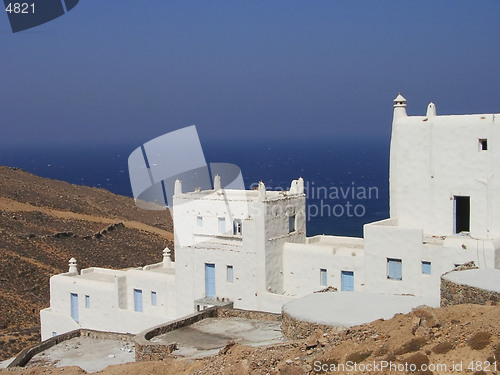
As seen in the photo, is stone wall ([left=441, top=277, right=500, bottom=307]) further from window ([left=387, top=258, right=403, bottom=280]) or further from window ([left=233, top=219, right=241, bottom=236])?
window ([left=233, top=219, right=241, bottom=236])

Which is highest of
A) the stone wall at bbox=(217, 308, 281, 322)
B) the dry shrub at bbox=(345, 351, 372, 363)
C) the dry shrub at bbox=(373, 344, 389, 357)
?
the dry shrub at bbox=(373, 344, 389, 357)

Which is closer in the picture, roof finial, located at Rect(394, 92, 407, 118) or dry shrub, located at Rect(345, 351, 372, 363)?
dry shrub, located at Rect(345, 351, 372, 363)

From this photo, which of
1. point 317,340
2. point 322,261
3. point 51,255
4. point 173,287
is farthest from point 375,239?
point 51,255

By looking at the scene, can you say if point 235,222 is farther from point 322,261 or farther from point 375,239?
point 375,239

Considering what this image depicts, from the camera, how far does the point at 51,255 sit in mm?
53344

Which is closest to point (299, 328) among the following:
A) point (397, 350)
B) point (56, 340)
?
point (397, 350)

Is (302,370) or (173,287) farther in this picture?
(173,287)

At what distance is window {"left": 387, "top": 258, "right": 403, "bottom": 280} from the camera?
2517 cm

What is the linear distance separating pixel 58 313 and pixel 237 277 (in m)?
9.85

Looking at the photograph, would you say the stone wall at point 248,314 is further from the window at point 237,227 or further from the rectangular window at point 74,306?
the rectangular window at point 74,306

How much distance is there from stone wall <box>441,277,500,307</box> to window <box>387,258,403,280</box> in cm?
744

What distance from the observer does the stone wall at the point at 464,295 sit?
16.2 meters

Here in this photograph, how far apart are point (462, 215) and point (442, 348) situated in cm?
1585

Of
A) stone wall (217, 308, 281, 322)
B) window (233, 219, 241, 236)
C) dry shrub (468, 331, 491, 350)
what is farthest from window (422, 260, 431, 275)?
dry shrub (468, 331, 491, 350)
